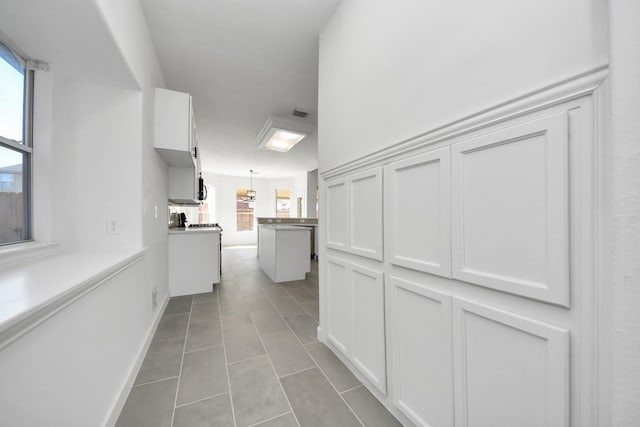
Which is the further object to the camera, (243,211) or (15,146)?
(243,211)

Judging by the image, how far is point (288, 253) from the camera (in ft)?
13.9

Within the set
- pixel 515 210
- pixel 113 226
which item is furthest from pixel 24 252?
pixel 515 210

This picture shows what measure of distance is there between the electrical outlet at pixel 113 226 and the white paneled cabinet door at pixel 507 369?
2.12m

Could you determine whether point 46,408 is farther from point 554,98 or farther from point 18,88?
point 554,98

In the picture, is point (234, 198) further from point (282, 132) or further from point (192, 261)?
point (192, 261)

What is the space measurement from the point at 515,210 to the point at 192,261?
3.63 m

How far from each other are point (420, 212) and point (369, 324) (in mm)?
793

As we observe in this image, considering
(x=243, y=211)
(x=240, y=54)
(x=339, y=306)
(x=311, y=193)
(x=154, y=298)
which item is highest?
(x=240, y=54)

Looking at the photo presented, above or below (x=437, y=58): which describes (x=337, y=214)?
below

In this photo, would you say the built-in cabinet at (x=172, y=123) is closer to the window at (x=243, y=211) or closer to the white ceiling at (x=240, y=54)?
the white ceiling at (x=240, y=54)

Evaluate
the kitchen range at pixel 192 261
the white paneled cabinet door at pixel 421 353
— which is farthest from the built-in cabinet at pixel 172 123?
the white paneled cabinet door at pixel 421 353

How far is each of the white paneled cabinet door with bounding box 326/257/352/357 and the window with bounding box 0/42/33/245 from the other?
71.4 inches

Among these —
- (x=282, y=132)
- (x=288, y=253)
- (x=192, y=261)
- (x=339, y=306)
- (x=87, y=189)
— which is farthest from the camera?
(x=288, y=253)

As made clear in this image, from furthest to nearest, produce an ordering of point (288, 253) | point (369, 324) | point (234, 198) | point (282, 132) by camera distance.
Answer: point (234, 198) → point (288, 253) → point (282, 132) → point (369, 324)
